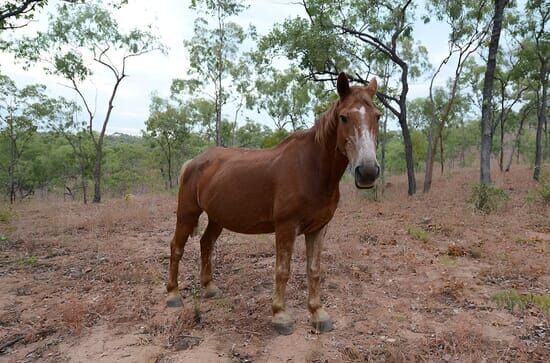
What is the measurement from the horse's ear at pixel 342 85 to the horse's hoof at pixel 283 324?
2.36m

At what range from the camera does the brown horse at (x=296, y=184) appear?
9.50 ft

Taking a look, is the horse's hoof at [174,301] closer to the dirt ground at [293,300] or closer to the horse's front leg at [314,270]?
the dirt ground at [293,300]

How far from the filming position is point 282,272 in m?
3.52

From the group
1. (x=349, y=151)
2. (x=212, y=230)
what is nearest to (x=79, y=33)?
(x=212, y=230)

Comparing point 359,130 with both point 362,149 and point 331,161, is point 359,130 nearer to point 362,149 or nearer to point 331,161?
point 362,149

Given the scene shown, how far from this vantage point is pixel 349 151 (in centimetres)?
282

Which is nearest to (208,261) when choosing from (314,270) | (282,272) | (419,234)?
(282,272)

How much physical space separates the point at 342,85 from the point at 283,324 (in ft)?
8.23

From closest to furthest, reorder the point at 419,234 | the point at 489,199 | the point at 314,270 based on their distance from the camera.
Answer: the point at 314,270 < the point at 419,234 < the point at 489,199

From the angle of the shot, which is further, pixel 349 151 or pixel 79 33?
pixel 79 33

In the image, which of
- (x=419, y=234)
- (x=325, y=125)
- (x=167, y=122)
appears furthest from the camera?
(x=167, y=122)

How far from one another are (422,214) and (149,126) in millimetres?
26264

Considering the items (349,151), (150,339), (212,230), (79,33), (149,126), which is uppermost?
(79,33)

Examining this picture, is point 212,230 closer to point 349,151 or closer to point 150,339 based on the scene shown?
point 150,339
